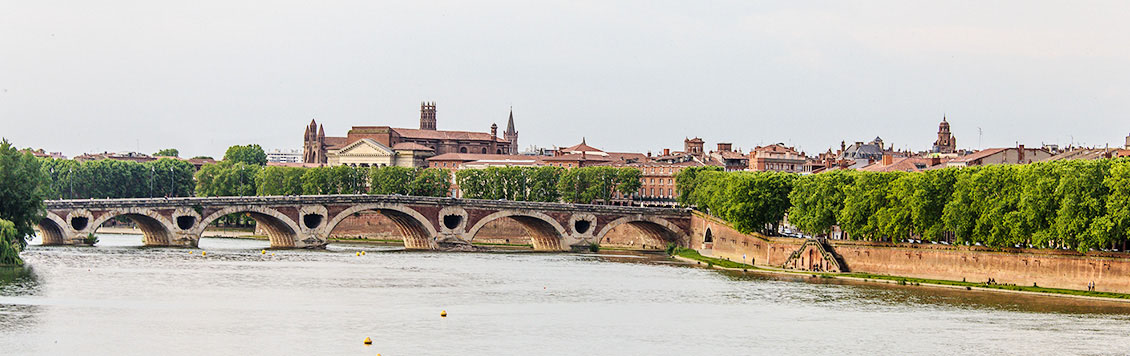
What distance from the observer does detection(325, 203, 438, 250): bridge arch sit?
118000mm

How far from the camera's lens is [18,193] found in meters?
85.4

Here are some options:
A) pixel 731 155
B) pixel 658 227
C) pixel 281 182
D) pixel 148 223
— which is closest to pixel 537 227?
pixel 658 227

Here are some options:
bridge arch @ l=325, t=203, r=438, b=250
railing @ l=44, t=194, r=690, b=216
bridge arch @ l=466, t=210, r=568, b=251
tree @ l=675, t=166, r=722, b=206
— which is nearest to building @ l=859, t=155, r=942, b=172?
tree @ l=675, t=166, r=722, b=206

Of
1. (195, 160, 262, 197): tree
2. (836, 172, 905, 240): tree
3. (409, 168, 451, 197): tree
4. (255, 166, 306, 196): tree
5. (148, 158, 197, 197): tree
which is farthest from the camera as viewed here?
(195, 160, 262, 197): tree

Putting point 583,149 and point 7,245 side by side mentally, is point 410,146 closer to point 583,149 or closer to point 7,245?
point 583,149

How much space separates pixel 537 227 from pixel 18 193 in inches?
1884

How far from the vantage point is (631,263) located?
107 m

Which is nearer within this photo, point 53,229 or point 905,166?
point 53,229

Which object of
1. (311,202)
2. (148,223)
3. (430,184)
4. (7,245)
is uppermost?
(430,184)

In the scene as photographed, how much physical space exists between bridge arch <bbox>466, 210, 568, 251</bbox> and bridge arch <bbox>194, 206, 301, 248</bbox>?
40.4ft

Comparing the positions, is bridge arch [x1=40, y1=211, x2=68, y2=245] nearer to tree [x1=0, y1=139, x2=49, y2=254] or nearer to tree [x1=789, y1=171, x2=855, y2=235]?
tree [x1=0, y1=139, x2=49, y2=254]

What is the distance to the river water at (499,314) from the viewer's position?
59594mm

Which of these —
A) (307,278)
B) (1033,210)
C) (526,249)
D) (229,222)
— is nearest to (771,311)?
(1033,210)

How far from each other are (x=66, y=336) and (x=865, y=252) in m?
44.6
